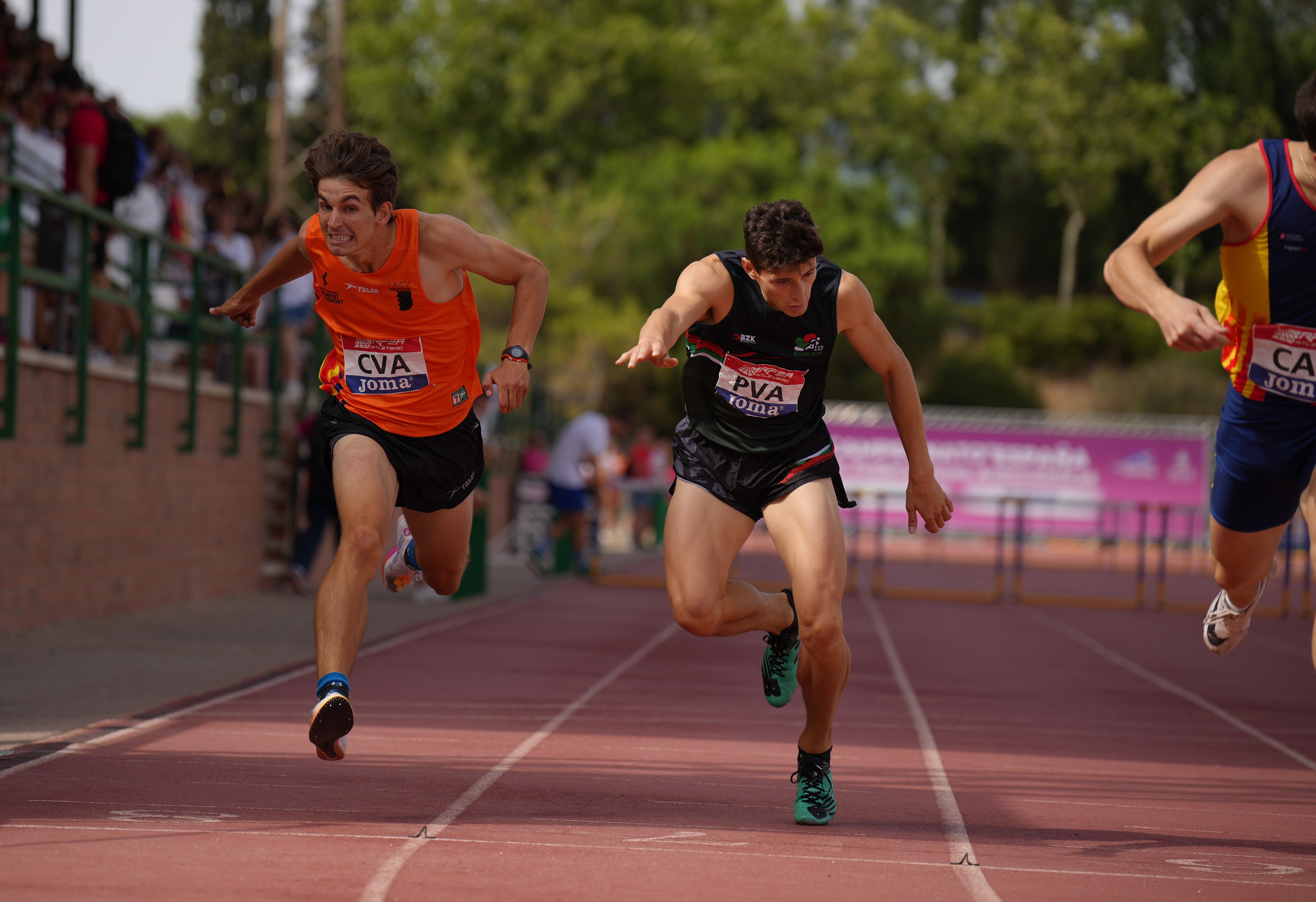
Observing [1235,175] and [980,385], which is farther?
[980,385]

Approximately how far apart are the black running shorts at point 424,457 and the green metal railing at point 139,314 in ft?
13.6

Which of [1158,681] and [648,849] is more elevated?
[648,849]

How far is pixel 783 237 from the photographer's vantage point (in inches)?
193

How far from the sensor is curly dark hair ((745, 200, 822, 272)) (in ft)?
16.1

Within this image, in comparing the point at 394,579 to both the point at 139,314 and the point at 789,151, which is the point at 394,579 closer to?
the point at 139,314

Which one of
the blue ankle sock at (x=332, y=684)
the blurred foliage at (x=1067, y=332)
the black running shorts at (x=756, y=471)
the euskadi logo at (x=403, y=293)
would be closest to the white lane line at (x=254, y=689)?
the blue ankle sock at (x=332, y=684)

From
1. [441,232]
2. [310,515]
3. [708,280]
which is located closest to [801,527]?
[708,280]

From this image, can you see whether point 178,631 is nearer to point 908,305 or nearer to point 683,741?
point 683,741

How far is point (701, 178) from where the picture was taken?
48.2 m

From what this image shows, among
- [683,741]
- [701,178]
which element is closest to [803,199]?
[701,178]

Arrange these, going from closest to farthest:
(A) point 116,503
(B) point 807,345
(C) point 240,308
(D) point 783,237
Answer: (D) point 783,237 < (B) point 807,345 < (C) point 240,308 < (A) point 116,503

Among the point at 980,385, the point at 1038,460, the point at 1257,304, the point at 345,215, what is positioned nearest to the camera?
the point at 1257,304

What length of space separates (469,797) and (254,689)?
10.2ft

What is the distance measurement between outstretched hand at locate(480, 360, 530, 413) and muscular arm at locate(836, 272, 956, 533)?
109 cm
